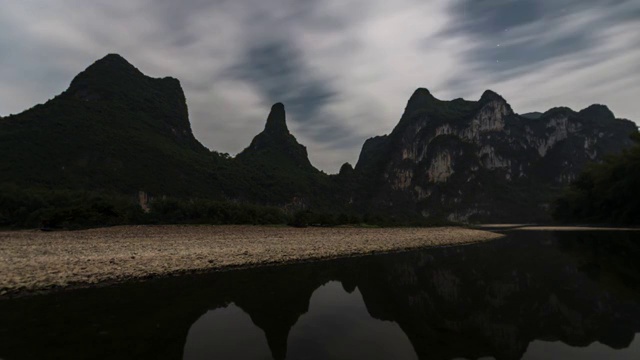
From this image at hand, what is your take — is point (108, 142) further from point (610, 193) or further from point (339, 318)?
point (610, 193)

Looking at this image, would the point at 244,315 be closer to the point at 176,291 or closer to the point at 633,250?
the point at 176,291

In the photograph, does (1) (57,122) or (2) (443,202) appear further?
(2) (443,202)

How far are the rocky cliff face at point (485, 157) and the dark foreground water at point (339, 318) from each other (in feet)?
520

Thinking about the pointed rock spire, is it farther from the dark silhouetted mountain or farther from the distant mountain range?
the dark silhouetted mountain

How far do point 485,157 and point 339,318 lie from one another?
198 meters

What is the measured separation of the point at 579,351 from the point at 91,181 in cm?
8451

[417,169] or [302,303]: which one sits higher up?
[417,169]

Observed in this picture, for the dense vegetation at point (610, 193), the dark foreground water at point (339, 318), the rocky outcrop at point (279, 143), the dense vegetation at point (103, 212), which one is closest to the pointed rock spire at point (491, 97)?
the rocky outcrop at point (279, 143)

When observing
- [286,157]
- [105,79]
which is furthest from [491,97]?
[105,79]

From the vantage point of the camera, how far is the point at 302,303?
1117cm

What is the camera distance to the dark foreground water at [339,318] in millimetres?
6832

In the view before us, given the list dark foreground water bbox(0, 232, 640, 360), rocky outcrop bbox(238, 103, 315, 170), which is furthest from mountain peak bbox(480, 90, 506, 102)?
dark foreground water bbox(0, 232, 640, 360)

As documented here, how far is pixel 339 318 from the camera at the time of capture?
9.54m

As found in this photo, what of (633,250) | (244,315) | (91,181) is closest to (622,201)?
(633,250)
